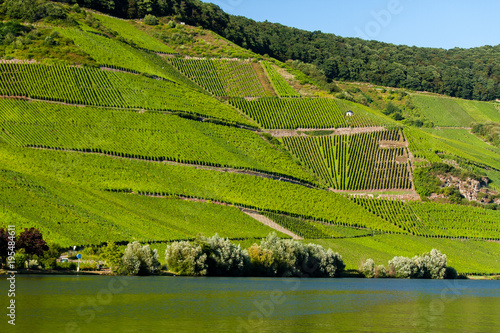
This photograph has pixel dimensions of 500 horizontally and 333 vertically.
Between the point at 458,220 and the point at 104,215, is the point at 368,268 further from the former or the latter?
the point at 104,215

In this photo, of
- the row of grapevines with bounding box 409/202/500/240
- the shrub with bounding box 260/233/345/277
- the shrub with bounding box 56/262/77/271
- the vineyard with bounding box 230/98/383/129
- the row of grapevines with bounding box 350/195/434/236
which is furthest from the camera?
the vineyard with bounding box 230/98/383/129

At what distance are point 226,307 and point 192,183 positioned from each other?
A: 53760 mm

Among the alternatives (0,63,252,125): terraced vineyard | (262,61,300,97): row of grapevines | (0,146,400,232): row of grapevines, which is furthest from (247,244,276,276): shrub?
(262,61,300,97): row of grapevines

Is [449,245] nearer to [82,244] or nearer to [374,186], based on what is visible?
[374,186]

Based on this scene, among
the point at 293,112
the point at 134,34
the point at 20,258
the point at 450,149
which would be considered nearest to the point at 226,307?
the point at 20,258

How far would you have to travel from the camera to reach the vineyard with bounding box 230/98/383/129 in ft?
451

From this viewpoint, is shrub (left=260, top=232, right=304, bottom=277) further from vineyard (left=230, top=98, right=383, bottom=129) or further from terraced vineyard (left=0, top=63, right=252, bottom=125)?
vineyard (left=230, top=98, right=383, bottom=129)

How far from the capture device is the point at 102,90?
12431cm

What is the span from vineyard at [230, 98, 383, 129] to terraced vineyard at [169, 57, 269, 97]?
5.74m

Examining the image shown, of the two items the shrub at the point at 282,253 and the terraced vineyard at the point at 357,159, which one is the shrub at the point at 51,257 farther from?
the terraced vineyard at the point at 357,159

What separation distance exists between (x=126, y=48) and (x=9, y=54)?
31.2 metres

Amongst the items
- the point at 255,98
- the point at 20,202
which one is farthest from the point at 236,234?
the point at 255,98

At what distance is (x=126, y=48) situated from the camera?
500 feet

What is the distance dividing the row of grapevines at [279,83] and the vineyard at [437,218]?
148ft
